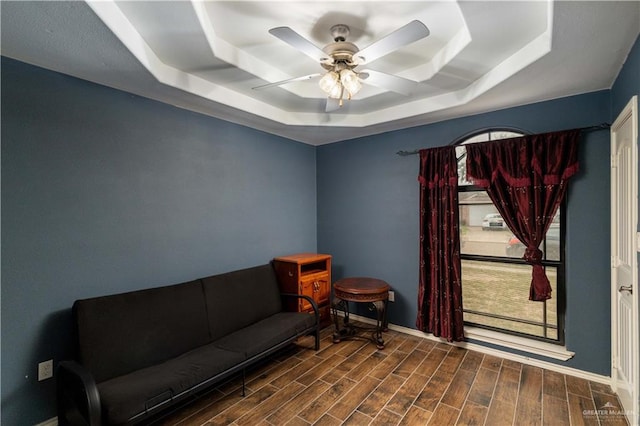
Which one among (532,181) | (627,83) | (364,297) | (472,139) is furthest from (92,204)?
(627,83)

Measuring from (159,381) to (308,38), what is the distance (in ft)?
8.40

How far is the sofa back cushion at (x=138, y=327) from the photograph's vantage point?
1.96 metres

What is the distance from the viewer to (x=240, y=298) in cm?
292

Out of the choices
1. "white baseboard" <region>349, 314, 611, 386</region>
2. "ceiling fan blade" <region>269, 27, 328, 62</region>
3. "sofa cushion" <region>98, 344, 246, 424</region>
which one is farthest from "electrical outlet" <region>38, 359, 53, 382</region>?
"white baseboard" <region>349, 314, 611, 386</region>

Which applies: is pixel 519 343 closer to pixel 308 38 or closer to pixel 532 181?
pixel 532 181

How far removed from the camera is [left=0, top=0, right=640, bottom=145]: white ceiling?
1570mm

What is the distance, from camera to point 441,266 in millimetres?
3158

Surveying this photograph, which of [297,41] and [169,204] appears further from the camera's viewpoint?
[169,204]

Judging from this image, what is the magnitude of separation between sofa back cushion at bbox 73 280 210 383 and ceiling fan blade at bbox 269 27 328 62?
2120mm

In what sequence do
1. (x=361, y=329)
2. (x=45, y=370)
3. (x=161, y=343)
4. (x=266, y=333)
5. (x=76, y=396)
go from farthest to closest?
(x=361, y=329)
(x=266, y=333)
(x=161, y=343)
(x=45, y=370)
(x=76, y=396)

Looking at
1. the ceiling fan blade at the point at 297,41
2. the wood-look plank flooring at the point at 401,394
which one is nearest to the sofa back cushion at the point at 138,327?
the wood-look plank flooring at the point at 401,394

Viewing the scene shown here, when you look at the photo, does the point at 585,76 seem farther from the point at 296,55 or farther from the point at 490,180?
the point at 296,55

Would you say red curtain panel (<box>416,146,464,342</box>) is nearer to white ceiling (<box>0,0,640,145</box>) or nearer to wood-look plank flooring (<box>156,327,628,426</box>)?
wood-look plank flooring (<box>156,327,628,426</box>)

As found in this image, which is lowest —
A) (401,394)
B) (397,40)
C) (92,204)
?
(401,394)
